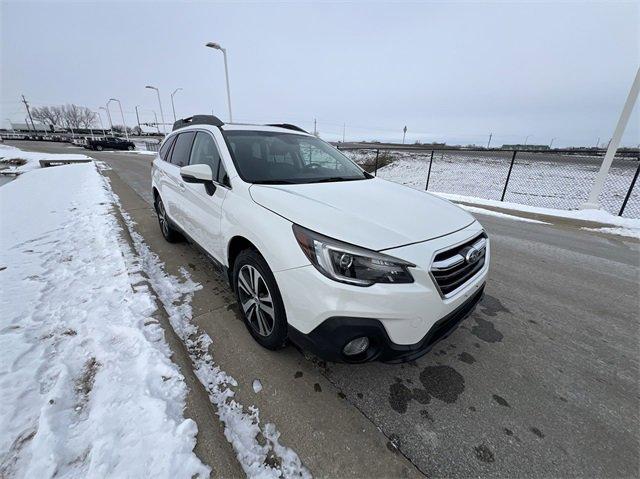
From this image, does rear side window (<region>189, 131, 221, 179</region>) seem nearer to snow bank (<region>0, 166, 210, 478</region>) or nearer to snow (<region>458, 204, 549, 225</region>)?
snow bank (<region>0, 166, 210, 478</region>)

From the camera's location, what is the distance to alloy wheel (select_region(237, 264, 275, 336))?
215cm

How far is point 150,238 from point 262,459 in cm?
423

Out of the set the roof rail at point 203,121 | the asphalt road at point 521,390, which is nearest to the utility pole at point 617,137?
the asphalt road at point 521,390

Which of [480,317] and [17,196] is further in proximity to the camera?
[17,196]

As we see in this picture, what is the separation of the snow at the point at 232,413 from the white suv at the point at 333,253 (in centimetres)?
41

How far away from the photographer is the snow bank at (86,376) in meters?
1.45

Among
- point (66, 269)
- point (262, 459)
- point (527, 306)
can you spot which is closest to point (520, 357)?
point (527, 306)

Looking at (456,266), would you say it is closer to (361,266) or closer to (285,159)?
(361,266)

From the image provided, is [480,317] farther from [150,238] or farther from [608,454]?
[150,238]

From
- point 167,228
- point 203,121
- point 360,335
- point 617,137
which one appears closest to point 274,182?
point 360,335

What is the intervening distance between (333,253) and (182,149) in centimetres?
309

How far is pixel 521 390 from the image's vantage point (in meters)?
2.03

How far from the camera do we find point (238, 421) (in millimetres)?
1728

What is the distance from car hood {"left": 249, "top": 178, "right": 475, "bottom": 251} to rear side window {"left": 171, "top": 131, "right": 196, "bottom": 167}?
1.83m
